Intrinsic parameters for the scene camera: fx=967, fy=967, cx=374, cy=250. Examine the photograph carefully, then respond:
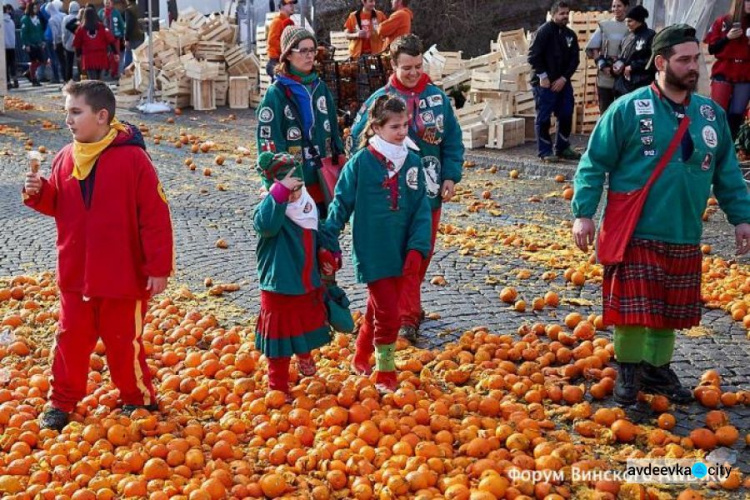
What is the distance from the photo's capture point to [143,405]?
5.50 m

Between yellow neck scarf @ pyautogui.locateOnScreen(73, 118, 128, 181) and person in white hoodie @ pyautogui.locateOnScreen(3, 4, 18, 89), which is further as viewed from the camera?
person in white hoodie @ pyautogui.locateOnScreen(3, 4, 18, 89)

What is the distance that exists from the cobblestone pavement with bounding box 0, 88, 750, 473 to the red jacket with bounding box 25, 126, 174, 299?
7.39 feet

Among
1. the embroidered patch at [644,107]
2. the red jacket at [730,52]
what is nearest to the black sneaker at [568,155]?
the red jacket at [730,52]

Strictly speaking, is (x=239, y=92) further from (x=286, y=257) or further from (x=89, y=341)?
(x=89, y=341)

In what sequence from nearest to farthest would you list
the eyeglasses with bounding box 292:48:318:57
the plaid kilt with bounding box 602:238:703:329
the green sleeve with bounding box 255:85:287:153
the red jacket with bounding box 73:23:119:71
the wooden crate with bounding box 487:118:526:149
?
1. the plaid kilt with bounding box 602:238:703:329
2. the eyeglasses with bounding box 292:48:318:57
3. the green sleeve with bounding box 255:85:287:153
4. the wooden crate with bounding box 487:118:526:149
5. the red jacket with bounding box 73:23:119:71

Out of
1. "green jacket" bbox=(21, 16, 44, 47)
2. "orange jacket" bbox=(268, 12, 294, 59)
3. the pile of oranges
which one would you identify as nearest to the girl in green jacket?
the pile of oranges

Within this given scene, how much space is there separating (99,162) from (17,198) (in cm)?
727

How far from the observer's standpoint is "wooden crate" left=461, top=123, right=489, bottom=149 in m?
14.9

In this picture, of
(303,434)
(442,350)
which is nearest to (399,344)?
(442,350)

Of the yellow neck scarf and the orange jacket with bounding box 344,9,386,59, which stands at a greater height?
the orange jacket with bounding box 344,9,386,59

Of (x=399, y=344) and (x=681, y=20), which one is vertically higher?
(x=681, y=20)

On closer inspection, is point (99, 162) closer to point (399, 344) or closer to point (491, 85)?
point (399, 344)

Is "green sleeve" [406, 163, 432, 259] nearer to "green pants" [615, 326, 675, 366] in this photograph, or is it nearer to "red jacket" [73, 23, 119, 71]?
"green pants" [615, 326, 675, 366]

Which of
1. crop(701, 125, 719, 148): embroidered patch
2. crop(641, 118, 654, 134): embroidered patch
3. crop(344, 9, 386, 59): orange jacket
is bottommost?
crop(701, 125, 719, 148): embroidered patch
